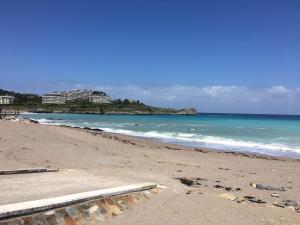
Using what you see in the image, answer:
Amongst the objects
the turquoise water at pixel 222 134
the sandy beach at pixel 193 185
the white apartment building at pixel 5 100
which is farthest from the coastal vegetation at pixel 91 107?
the sandy beach at pixel 193 185

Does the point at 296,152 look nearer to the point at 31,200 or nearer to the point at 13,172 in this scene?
the point at 13,172

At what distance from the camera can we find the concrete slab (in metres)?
7.03

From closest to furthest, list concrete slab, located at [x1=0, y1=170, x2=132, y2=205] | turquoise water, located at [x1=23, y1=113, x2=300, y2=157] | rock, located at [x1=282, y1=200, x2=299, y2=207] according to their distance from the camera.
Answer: concrete slab, located at [x1=0, y1=170, x2=132, y2=205] < rock, located at [x1=282, y1=200, x2=299, y2=207] < turquoise water, located at [x1=23, y1=113, x2=300, y2=157]

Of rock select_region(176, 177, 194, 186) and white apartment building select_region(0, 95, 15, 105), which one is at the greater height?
white apartment building select_region(0, 95, 15, 105)

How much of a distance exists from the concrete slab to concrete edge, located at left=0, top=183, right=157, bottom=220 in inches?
17.3

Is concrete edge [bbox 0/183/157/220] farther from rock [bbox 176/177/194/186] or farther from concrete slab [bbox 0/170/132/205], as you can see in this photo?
rock [bbox 176/177/194/186]

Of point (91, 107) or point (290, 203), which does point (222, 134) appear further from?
point (91, 107)

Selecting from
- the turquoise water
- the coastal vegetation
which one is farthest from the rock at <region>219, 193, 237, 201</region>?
the coastal vegetation

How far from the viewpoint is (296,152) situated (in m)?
25.3

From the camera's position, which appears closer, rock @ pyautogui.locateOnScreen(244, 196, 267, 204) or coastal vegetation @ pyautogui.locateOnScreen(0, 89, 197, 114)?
rock @ pyautogui.locateOnScreen(244, 196, 267, 204)

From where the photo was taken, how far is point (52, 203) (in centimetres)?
634

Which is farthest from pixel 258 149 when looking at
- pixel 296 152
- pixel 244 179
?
pixel 244 179

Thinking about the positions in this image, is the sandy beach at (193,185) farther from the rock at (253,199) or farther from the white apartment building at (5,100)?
the white apartment building at (5,100)

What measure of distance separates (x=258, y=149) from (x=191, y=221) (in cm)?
2085
